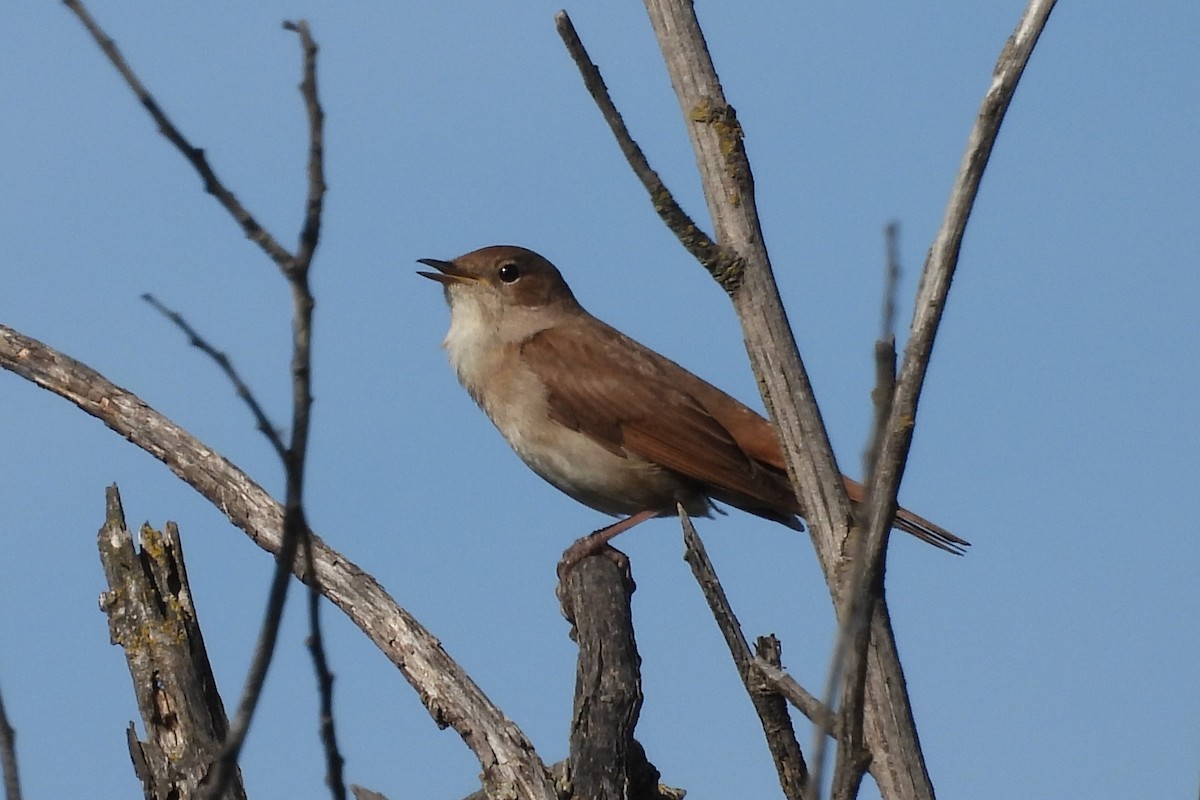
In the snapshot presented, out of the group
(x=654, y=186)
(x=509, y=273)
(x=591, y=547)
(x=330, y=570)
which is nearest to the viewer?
(x=654, y=186)

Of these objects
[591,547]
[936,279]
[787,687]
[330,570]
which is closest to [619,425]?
[591,547]

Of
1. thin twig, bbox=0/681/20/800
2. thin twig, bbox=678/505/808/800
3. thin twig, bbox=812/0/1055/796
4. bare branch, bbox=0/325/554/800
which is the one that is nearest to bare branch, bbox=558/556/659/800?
bare branch, bbox=0/325/554/800

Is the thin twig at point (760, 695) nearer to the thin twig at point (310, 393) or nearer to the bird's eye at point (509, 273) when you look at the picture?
the thin twig at point (310, 393)

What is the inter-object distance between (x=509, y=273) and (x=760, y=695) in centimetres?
454

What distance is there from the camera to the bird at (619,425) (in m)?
7.72

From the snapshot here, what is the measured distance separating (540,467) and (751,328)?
4213mm

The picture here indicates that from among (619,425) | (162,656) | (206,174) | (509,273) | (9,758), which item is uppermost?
(509,273)

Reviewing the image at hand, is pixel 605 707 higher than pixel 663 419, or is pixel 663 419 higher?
pixel 663 419

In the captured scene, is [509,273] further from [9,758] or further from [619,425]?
[9,758]

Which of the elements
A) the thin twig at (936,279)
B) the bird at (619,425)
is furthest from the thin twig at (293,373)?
the bird at (619,425)

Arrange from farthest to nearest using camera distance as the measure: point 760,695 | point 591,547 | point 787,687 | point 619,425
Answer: point 619,425, point 591,547, point 760,695, point 787,687

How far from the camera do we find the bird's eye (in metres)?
8.65

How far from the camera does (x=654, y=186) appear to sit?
11.9 ft

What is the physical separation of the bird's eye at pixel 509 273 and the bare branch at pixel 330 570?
3.13 meters
